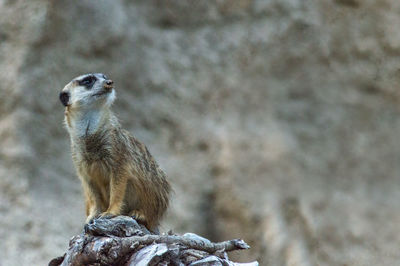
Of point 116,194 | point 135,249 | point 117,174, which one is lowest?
point 135,249

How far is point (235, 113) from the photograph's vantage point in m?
7.04

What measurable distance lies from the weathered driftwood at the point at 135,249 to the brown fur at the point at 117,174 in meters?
0.61

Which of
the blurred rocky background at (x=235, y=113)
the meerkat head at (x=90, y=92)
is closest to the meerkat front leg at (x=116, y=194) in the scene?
the meerkat head at (x=90, y=92)

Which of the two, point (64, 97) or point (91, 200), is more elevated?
point (64, 97)

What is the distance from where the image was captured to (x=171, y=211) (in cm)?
659

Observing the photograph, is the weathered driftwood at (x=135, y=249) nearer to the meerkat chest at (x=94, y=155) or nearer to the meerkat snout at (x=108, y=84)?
the meerkat chest at (x=94, y=155)

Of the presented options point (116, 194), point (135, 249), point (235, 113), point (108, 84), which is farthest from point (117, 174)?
point (235, 113)

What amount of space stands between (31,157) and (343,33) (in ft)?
9.99

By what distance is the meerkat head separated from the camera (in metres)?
4.43

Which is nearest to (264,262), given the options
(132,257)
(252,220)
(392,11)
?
(252,220)

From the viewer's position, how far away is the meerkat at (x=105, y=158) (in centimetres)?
434

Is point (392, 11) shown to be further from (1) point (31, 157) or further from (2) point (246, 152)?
(1) point (31, 157)

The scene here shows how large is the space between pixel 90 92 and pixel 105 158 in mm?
382

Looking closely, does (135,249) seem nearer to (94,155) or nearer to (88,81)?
(94,155)
